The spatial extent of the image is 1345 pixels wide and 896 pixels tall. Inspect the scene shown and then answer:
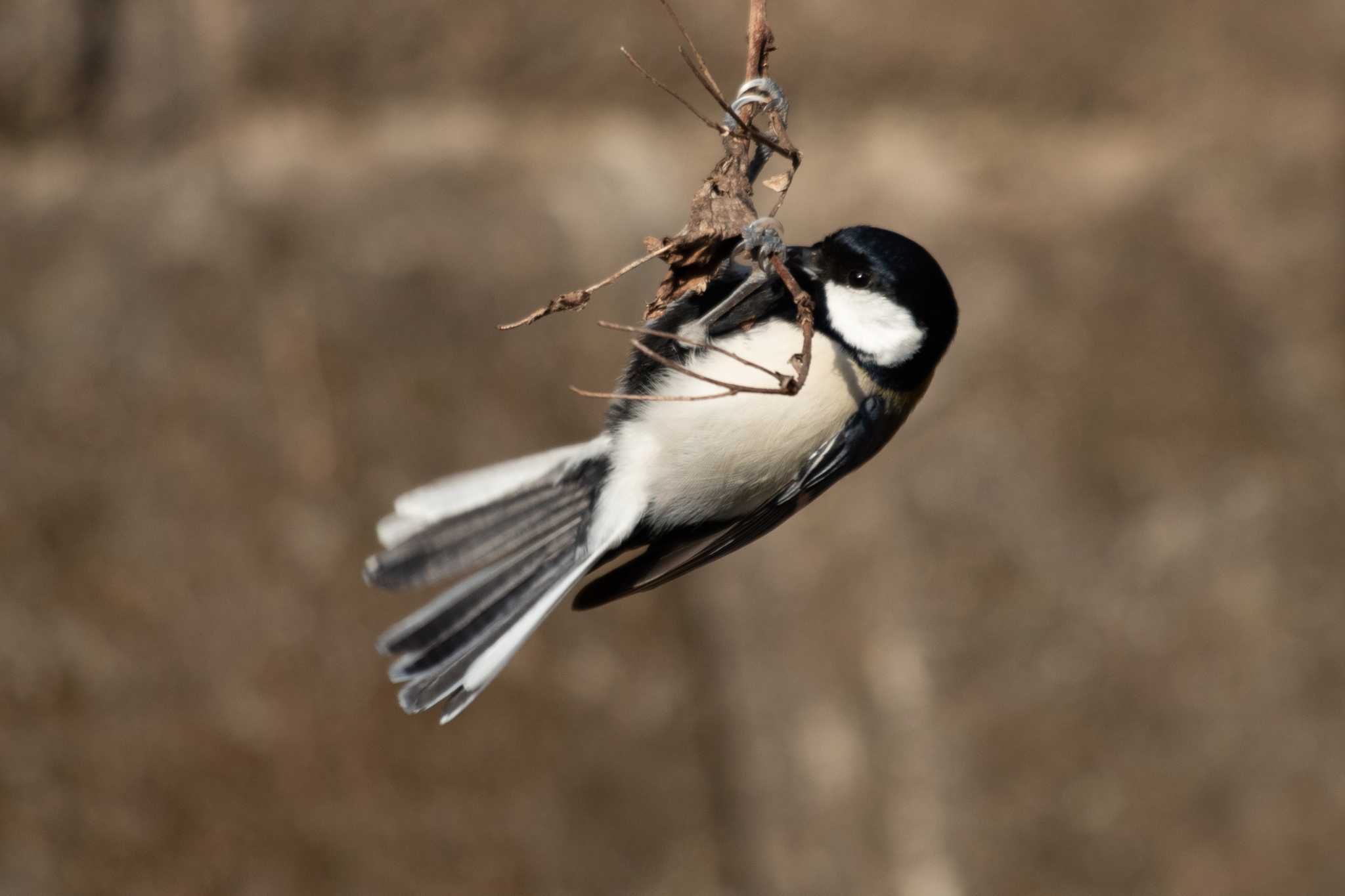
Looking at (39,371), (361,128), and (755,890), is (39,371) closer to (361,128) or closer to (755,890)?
(361,128)

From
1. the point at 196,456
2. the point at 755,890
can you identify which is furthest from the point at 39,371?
the point at 755,890

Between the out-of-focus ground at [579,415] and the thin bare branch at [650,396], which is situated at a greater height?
the out-of-focus ground at [579,415]

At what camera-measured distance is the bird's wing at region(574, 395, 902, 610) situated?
2.24 metres

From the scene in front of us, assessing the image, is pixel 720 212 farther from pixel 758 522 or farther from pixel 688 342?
pixel 758 522

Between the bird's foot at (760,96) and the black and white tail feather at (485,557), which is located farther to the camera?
the black and white tail feather at (485,557)

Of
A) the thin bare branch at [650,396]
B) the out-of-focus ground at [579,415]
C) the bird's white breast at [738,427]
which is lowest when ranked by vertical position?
the thin bare branch at [650,396]

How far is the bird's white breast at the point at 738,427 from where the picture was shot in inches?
86.3

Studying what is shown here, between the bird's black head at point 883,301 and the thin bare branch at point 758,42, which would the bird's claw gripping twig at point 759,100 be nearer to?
the thin bare branch at point 758,42

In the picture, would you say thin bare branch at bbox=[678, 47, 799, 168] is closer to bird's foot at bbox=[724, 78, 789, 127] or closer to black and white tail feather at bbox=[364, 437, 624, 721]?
bird's foot at bbox=[724, 78, 789, 127]

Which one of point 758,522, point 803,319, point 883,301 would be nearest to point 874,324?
point 883,301

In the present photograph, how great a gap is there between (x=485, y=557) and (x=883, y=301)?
33.0 inches

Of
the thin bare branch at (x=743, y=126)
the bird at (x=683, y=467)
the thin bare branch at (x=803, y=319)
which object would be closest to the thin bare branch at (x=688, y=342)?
the thin bare branch at (x=803, y=319)

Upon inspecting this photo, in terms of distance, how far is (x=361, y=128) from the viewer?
195 inches

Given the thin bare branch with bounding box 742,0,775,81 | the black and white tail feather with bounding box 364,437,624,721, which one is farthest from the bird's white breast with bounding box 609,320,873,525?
the thin bare branch with bounding box 742,0,775,81
